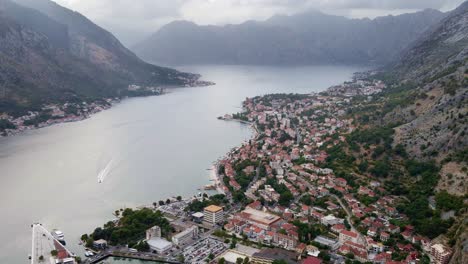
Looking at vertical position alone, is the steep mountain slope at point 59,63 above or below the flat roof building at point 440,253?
above

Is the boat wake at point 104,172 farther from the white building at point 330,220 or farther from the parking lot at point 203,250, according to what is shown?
the white building at point 330,220

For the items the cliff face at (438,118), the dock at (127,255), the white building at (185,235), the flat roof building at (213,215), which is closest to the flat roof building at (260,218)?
the flat roof building at (213,215)

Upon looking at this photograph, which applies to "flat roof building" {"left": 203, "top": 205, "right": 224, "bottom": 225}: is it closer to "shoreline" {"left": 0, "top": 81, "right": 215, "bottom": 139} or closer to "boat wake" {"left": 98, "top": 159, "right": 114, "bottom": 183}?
"boat wake" {"left": 98, "top": 159, "right": 114, "bottom": 183}

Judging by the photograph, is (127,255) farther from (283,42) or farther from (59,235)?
(283,42)

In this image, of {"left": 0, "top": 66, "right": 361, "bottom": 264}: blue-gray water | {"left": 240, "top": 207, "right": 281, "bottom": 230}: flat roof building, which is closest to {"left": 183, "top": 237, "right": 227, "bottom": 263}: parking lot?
{"left": 240, "top": 207, "right": 281, "bottom": 230}: flat roof building

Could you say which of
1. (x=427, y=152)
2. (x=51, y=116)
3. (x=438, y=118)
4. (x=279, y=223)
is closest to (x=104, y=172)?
(x=279, y=223)

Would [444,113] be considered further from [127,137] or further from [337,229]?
[127,137]
